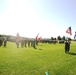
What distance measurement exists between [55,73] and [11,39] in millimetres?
66948

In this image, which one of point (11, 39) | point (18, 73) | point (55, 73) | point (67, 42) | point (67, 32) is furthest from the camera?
point (11, 39)

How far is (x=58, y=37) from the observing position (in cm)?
9719

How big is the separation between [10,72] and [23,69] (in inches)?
56.6

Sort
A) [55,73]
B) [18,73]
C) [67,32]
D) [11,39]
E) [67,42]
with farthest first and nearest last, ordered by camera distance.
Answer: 1. [11,39]
2. [67,32]
3. [67,42]
4. [55,73]
5. [18,73]

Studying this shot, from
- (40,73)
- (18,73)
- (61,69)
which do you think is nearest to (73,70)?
(61,69)

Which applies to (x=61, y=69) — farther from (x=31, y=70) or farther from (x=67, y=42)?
(x=67, y=42)

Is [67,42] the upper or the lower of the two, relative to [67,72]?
upper

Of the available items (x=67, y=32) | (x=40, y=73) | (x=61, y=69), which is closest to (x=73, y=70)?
(x=61, y=69)

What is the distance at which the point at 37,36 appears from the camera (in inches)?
2398

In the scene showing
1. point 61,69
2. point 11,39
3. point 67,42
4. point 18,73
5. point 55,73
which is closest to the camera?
point 18,73

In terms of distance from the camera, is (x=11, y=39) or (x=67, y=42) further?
(x=11, y=39)

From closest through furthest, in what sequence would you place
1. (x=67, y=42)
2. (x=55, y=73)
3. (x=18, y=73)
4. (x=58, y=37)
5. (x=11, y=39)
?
(x=18, y=73)
(x=55, y=73)
(x=67, y=42)
(x=11, y=39)
(x=58, y=37)

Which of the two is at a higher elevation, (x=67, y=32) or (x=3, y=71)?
(x=67, y=32)

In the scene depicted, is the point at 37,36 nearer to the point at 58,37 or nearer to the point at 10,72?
the point at 58,37
